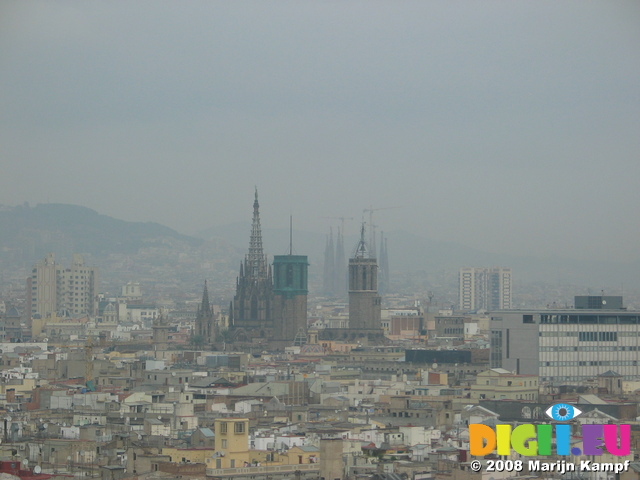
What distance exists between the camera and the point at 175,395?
103 meters

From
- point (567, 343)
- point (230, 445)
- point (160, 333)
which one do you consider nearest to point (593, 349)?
point (567, 343)

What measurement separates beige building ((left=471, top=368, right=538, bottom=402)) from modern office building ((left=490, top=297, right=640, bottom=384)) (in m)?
8.10

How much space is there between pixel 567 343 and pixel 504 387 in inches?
570

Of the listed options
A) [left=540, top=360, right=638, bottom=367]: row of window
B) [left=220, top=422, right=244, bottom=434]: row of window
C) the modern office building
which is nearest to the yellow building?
[left=220, top=422, right=244, bottom=434]: row of window

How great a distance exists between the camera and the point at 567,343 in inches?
4498

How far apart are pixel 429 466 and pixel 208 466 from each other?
24.2 ft

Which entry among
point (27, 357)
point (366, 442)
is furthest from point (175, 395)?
point (27, 357)

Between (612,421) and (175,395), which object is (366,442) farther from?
(175,395)

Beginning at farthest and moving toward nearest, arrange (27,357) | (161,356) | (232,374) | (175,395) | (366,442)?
(161,356) < (27,357) < (232,374) < (175,395) < (366,442)

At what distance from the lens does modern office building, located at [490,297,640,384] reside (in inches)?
4449

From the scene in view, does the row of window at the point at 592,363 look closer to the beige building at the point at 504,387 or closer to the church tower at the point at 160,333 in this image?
the beige building at the point at 504,387

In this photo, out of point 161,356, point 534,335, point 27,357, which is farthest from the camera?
point 161,356

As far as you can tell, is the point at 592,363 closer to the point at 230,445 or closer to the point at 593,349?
the point at 593,349

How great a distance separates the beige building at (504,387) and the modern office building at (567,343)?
8.10m
